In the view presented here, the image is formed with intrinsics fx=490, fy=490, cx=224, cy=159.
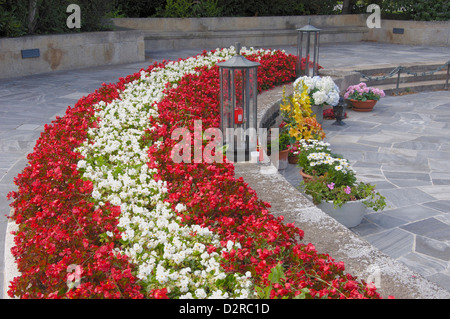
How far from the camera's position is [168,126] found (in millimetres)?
4809

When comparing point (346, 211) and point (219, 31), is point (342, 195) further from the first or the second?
point (219, 31)

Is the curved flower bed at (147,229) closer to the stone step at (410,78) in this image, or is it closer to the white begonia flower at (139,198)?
the white begonia flower at (139,198)

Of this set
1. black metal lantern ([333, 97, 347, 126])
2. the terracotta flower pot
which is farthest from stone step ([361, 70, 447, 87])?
black metal lantern ([333, 97, 347, 126])

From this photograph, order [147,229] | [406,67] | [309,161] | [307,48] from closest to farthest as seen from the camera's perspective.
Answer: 1. [147,229]
2. [309,161]
3. [307,48]
4. [406,67]

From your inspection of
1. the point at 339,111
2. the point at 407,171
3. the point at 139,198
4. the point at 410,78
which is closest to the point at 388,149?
the point at 407,171

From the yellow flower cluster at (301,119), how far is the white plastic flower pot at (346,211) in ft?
5.59

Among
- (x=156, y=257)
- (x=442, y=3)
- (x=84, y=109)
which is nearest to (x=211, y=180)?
(x=156, y=257)

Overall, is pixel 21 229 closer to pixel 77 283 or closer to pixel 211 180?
pixel 77 283

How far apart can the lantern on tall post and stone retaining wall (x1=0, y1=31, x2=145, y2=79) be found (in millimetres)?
7453

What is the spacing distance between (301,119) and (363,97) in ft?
11.5

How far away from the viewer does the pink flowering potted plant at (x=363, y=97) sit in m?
9.25

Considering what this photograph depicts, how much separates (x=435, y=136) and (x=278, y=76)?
2677 millimetres

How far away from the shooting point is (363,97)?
9258mm

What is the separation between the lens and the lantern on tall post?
4.36m
